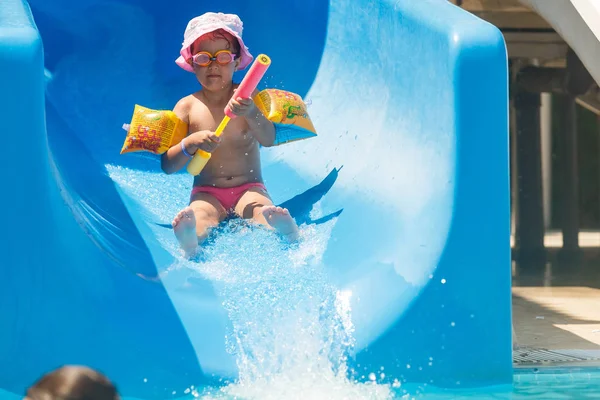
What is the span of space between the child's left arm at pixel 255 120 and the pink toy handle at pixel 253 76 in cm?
2

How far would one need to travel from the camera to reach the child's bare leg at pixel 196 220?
2.71 m

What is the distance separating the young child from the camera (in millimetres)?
3072

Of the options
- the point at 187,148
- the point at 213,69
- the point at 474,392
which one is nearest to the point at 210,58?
the point at 213,69

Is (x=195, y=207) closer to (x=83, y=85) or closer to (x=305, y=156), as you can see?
(x=305, y=156)

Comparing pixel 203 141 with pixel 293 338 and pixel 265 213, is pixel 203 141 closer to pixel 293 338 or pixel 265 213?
pixel 265 213

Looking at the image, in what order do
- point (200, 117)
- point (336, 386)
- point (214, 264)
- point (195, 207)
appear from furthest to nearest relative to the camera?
point (200, 117) → point (195, 207) → point (214, 264) → point (336, 386)

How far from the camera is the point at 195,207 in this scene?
10.1ft

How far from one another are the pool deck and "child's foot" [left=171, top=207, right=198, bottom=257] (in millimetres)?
Result: 963

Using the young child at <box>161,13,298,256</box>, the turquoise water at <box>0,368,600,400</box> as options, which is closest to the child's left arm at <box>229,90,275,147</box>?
the young child at <box>161,13,298,256</box>

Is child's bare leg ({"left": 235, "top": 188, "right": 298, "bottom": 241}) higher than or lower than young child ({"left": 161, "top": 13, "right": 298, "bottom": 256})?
lower


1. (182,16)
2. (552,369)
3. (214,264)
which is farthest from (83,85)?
(552,369)

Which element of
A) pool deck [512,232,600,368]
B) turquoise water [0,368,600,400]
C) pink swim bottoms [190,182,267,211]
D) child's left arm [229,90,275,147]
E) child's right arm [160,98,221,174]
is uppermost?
child's left arm [229,90,275,147]

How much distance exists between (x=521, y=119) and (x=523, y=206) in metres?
0.62

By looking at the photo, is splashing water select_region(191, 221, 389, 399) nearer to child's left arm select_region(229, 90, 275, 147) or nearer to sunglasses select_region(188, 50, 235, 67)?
child's left arm select_region(229, 90, 275, 147)
